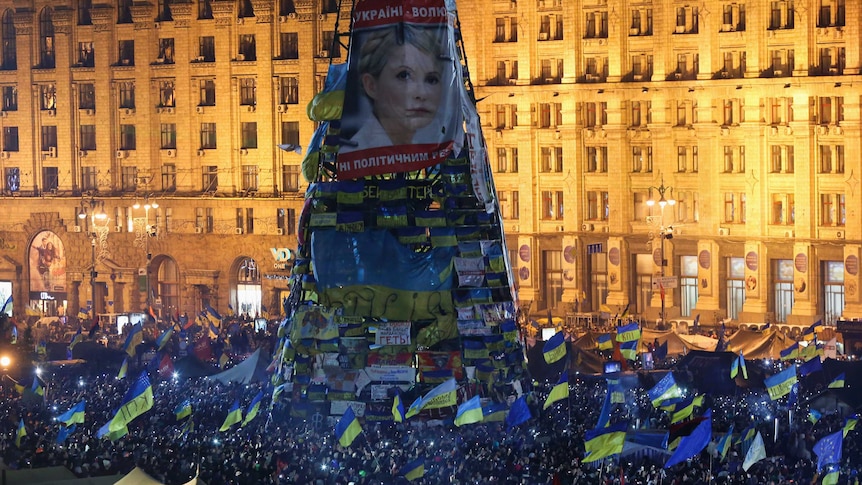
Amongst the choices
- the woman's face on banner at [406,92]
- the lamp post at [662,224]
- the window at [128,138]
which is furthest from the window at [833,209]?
the window at [128,138]

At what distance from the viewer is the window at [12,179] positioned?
124m

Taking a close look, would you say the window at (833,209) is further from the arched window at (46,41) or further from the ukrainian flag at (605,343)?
the arched window at (46,41)

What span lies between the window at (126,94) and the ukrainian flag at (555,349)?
4906 centimetres

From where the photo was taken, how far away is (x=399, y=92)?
2968 inches

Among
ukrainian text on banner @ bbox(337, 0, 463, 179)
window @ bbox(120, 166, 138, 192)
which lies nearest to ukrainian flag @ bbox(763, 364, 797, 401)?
ukrainian text on banner @ bbox(337, 0, 463, 179)

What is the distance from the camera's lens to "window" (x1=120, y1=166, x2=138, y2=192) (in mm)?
121562

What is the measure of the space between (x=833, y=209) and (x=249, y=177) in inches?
1246

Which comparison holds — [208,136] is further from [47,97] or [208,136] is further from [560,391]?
[560,391]

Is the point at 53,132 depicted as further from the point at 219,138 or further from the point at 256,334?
the point at 256,334

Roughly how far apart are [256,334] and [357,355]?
19.3m

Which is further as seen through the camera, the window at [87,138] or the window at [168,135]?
the window at [87,138]

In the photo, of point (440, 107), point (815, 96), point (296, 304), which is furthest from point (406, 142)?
point (815, 96)

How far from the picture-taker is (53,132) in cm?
12331

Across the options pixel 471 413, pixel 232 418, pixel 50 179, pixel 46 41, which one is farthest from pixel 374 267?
pixel 46 41
